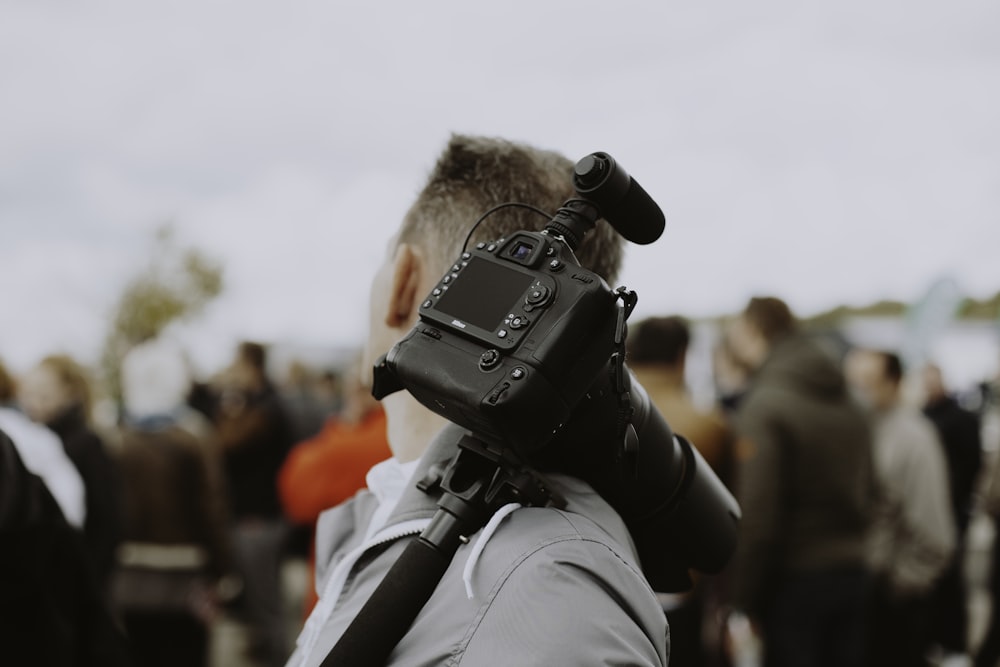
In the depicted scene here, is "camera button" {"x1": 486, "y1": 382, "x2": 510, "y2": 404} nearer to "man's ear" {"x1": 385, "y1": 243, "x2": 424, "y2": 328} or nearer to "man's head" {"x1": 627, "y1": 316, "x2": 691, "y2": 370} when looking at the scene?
"man's ear" {"x1": 385, "y1": 243, "x2": 424, "y2": 328}

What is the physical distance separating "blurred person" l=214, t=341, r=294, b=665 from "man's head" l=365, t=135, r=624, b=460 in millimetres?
4781

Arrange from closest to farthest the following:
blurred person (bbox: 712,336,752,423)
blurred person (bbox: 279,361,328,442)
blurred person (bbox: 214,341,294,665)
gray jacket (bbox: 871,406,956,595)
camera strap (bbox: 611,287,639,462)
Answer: camera strap (bbox: 611,287,639,462) < gray jacket (bbox: 871,406,956,595) < blurred person (bbox: 214,341,294,665) < blurred person (bbox: 279,361,328,442) < blurred person (bbox: 712,336,752,423)

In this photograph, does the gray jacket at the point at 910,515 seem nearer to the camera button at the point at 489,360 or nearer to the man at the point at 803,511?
the man at the point at 803,511

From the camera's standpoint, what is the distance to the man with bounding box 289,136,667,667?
39.3 inches

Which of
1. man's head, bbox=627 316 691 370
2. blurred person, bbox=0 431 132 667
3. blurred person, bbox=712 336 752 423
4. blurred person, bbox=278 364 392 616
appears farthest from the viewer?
blurred person, bbox=712 336 752 423

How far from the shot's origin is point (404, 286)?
145 cm

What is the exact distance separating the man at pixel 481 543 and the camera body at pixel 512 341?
0.41ft

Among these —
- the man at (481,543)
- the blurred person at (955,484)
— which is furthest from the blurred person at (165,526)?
the blurred person at (955,484)

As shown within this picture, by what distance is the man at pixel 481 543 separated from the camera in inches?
39.3

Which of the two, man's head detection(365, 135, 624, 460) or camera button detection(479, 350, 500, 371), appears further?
man's head detection(365, 135, 624, 460)

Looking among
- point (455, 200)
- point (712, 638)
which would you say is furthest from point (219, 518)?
point (455, 200)

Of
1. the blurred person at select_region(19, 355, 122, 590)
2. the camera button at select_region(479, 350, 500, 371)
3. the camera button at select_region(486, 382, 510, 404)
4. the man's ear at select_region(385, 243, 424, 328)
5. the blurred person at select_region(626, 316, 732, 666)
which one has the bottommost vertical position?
the blurred person at select_region(19, 355, 122, 590)

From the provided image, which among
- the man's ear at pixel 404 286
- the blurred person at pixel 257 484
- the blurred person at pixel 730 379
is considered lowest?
the blurred person at pixel 257 484

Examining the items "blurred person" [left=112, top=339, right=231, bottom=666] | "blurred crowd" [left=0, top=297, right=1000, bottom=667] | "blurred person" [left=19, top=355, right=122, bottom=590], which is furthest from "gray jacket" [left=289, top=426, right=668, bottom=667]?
"blurred person" [left=112, top=339, right=231, bottom=666]
